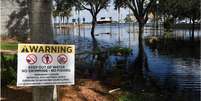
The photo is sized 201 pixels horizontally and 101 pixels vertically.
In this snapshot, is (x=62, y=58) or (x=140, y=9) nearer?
(x=62, y=58)

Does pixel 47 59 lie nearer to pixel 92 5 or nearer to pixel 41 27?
pixel 41 27

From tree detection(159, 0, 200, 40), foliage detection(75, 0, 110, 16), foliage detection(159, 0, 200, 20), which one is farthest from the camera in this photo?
foliage detection(75, 0, 110, 16)

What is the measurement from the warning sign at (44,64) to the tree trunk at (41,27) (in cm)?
21

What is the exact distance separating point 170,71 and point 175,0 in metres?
16.2

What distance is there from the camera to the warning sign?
5910 mm

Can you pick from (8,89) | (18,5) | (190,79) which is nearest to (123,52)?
(18,5)

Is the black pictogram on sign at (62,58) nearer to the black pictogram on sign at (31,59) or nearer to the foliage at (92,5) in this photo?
the black pictogram on sign at (31,59)

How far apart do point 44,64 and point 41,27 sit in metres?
0.49

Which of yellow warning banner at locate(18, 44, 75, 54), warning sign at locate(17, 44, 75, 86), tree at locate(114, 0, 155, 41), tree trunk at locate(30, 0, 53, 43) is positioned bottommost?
warning sign at locate(17, 44, 75, 86)

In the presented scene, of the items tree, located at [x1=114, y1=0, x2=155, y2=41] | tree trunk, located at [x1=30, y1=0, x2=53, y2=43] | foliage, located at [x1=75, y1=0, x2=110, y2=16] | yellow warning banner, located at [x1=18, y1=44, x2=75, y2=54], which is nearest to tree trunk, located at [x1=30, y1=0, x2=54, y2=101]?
tree trunk, located at [x1=30, y1=0, x2=53, y2=43]

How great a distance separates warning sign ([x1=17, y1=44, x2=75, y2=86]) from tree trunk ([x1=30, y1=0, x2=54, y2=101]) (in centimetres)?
21

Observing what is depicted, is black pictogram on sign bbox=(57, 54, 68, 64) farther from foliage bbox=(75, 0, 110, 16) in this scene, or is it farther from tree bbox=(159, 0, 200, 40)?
foliage bbox=(75, 0, 110, 16)

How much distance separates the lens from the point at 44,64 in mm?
6035

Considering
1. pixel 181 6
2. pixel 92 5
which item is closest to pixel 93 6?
→ pixel 92 5
